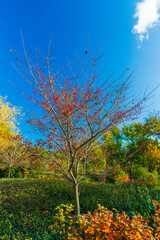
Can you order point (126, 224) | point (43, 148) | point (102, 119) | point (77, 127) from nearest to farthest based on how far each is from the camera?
point (126, 224), point (102, 119), point (77, 127), point (43, 148)

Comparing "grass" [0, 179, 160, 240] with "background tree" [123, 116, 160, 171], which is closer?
"grass" [0, 179, 160, 240]

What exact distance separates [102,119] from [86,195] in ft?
14.5

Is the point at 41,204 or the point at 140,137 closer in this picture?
the point at 41,204

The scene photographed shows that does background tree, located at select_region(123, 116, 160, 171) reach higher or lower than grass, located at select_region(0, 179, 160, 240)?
higher

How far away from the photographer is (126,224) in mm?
1925

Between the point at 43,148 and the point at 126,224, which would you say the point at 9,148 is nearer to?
the point at 43,148

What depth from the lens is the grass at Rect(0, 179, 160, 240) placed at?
3.74 meters

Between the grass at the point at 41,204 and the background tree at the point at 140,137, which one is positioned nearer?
the grass at the point at 41,204

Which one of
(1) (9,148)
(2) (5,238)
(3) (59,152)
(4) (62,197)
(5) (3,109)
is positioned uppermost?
(5) (3,109)

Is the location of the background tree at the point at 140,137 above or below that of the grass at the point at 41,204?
above

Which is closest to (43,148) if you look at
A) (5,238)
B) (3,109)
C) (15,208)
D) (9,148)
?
(5,238)

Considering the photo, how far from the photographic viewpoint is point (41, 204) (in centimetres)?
556

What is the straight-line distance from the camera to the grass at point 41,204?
3736mm

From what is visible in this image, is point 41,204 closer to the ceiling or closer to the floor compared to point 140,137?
closer to the floor
